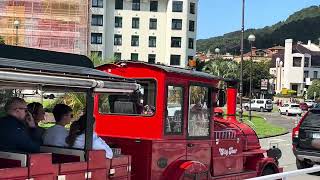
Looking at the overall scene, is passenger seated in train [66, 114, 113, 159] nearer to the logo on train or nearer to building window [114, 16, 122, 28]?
the logo on train

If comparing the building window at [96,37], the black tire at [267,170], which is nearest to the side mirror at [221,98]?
the black tire at [267,170]

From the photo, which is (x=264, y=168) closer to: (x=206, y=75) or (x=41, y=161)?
(x=206, y=75)

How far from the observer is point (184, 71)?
7.89 meters

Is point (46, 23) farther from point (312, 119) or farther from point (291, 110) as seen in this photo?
point (312, 119)

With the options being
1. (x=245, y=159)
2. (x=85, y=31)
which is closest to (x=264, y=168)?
(x=245, y=159)

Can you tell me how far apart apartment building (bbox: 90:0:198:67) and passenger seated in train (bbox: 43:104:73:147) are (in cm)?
8244

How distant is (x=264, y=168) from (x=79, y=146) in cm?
489

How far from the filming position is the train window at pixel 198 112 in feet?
26.2

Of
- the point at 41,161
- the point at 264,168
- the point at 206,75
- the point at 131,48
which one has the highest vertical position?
the point at 131,48

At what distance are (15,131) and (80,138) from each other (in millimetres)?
810

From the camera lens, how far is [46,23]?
75.0 metres

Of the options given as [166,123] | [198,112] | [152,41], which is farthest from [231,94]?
[152,41]

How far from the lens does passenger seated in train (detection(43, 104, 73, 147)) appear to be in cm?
650

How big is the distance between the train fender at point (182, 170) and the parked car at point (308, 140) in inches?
260
